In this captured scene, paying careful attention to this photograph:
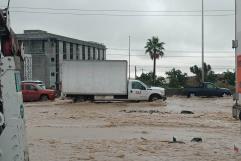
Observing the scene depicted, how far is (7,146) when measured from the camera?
5.49 m

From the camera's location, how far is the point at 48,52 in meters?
90.5

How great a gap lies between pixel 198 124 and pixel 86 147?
8.50 m

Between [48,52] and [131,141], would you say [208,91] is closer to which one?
[131,141]

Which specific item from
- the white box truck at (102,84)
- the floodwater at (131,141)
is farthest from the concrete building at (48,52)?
the floodwater at (131,141)

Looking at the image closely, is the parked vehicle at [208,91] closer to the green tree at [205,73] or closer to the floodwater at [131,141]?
the floodwater at [131,141]

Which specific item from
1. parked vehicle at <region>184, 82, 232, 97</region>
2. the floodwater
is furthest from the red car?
the floodwater

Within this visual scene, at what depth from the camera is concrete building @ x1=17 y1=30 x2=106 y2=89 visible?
8756 centimetres

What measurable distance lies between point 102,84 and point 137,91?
109 inches

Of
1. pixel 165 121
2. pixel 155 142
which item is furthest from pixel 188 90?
pixel 155 142

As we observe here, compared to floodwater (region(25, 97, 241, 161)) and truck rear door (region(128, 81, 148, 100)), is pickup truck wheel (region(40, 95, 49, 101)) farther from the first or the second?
floodwater (region(25, 97, 241, 161))

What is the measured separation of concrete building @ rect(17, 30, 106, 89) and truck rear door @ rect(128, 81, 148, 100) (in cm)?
4532

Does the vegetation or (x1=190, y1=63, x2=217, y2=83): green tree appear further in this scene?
(x1=190, y1=63, x2=217, y2=83): green tree

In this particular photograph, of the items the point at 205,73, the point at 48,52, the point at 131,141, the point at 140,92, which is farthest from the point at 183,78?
the point at 131,141

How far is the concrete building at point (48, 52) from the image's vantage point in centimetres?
8756
